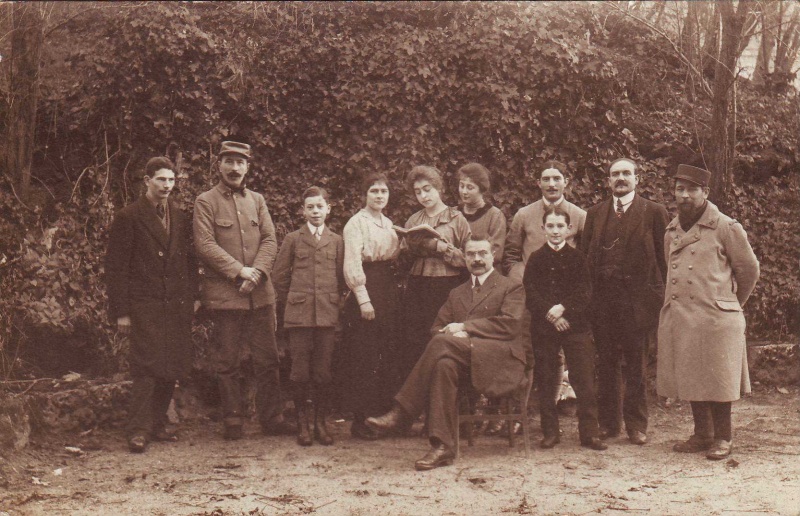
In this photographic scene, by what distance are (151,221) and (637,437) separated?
395 cm

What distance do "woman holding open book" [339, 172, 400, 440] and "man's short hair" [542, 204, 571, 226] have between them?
45.8 inches

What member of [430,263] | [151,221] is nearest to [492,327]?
[430,263]

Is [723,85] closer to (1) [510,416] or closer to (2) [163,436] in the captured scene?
(1) [510,416]

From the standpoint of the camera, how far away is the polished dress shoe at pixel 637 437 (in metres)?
5.99

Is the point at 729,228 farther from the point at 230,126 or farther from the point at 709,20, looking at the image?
the point at 230,126

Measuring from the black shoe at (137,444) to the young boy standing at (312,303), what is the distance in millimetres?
1114

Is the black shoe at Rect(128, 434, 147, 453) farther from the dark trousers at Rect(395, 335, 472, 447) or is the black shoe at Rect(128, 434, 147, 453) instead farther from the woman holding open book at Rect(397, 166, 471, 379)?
the woman holding open book at Rect(397, 166, 471, 379)

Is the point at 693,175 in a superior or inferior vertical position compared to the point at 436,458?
superior

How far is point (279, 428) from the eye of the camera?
6.32 meters

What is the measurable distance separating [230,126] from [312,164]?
88 cm

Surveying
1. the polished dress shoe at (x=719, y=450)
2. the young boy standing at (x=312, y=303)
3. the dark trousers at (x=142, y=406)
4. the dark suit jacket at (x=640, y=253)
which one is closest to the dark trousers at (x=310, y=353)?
the young boy standing at (x=312, y=303)

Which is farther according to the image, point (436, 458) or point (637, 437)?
point (637, 437)

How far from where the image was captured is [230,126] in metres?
7.89

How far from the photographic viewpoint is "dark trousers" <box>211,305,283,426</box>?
611cm
